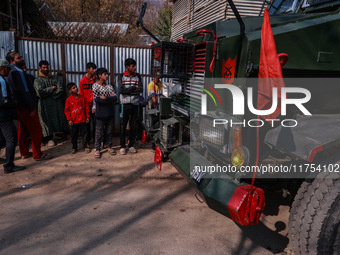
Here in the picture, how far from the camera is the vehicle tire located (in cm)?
195

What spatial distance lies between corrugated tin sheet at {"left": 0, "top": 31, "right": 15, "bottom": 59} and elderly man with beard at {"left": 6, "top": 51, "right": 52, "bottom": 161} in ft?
4.20

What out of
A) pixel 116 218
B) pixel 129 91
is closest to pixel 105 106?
pixel 129 91

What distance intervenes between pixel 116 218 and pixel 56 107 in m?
3.87

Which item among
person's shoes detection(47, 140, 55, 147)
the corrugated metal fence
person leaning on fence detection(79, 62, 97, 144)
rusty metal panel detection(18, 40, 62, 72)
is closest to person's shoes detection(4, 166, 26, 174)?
person's shoes detection(47, 140, 55, 147)

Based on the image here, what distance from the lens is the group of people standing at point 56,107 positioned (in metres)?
4.32

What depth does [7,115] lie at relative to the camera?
4.24 meters

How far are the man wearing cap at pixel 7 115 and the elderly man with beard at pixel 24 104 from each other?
0.68 ft

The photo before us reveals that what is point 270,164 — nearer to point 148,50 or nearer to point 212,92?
point 212,92

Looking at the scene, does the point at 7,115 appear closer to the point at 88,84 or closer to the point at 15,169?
the point at 15,169

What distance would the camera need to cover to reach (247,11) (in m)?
8.55

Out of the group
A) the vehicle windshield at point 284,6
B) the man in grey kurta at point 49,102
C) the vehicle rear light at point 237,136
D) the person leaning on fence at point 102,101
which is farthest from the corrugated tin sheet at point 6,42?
the vehicle rear light at point 237,136

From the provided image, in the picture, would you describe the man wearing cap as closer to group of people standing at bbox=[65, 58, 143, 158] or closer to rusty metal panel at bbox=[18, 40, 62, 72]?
group of people standing at bbox=[65, 58, 143, 158]

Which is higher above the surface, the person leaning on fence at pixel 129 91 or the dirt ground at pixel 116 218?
the person leaning on fence at pixel 129 91

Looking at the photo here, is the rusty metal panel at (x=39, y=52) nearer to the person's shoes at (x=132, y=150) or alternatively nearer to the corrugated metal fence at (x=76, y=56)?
the corrugated metal fence at (x=76, y=56)
